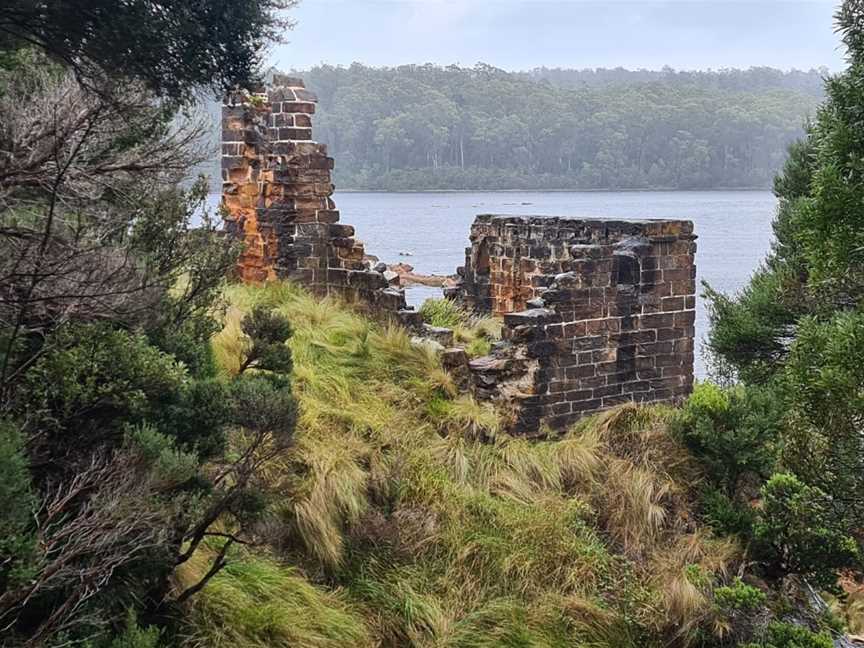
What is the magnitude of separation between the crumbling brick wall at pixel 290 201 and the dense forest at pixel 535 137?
38.9 m

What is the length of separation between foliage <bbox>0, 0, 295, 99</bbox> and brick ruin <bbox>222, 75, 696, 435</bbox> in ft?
21.8

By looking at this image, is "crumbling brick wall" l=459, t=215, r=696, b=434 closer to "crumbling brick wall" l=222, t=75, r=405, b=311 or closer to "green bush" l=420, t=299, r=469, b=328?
"green bush" l=420, t=299, r=469, b=328

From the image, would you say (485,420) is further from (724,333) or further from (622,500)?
(724,333)

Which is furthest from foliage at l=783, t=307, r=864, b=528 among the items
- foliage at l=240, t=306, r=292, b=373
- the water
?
the water

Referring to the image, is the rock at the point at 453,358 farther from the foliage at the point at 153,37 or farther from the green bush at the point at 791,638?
the foliage at the point at 153,37

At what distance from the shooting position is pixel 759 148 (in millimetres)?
56219

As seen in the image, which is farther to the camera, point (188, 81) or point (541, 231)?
point (541, 231)

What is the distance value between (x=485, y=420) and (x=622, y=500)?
1570 millimetres

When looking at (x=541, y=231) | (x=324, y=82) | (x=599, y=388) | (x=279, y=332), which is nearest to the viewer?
(x=279, y=332)

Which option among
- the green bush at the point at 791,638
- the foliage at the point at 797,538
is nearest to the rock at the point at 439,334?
the foliage at the point at 797,538

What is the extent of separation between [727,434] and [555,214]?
24.5m

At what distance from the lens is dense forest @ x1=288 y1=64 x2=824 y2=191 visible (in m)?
53.6

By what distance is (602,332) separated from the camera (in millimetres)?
12336

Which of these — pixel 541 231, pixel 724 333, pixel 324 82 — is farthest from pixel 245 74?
pixel 324 82
